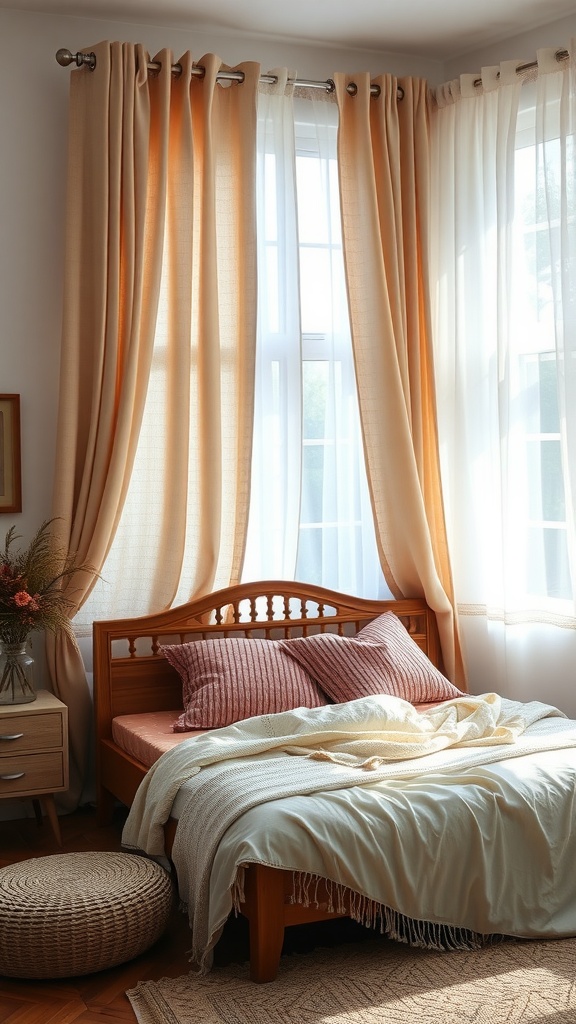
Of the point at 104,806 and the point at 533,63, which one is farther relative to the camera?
the point at 533,63

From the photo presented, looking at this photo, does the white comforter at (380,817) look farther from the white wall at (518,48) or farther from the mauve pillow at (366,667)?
the white wall at (518,48)

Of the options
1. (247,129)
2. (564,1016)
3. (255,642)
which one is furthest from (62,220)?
(564,1016)

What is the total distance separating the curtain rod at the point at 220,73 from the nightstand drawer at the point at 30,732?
7.77 feet

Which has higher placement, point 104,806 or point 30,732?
point 30,732

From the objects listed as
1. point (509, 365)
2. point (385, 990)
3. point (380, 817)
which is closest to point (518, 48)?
point (509, 365)

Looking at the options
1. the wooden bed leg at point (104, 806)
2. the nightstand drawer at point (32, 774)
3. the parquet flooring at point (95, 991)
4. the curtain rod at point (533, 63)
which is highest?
the curtain rod at point (533, 63)

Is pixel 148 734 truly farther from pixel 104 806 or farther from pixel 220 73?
pixel 220 73

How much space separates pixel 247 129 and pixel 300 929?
2946 millimetres

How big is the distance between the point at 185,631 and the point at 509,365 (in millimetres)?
1649

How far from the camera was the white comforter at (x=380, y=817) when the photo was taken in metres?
2.66

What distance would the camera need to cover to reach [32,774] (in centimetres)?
361

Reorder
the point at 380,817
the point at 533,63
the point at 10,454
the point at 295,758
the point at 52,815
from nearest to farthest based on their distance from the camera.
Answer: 1. the point at 380,817
2. the point at 295,758
3. the point at 52,815
4. the point at 10,454
5. the point at 533,63

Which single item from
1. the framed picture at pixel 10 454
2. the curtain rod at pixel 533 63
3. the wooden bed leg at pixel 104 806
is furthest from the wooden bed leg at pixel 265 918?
the curtain rod at pixel 533 63

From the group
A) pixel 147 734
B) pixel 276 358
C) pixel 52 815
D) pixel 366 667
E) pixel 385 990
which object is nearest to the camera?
pixel 385 990
